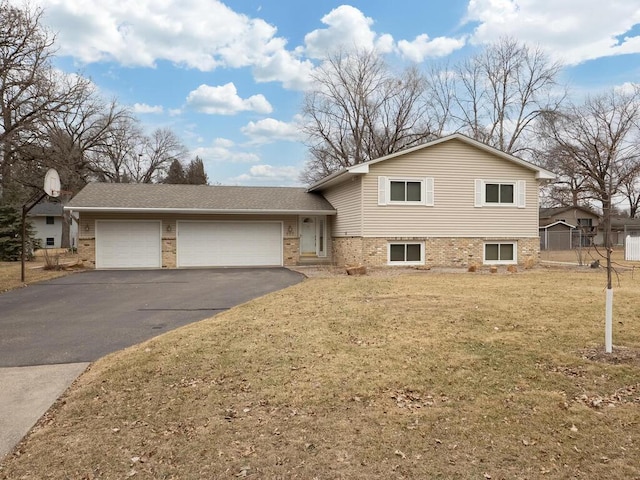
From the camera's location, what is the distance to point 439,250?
17.2m

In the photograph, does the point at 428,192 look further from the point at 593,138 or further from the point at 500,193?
the point at 593,138

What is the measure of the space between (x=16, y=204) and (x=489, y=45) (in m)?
37.1

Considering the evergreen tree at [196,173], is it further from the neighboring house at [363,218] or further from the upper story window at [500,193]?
the upper story window at [500,193]

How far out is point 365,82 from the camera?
36688 millimetres

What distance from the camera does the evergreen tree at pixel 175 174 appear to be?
50.0 metres

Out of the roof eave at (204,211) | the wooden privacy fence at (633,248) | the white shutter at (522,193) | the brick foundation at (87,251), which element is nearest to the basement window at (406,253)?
the roof eave at (204,211)

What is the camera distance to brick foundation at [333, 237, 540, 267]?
16422 millimetres

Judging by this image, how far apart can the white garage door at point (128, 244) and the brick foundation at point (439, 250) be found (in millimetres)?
8146

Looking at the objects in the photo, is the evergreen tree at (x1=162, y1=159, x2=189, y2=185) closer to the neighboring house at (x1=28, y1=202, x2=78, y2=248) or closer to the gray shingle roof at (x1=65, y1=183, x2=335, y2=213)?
the neighboring house at (x1=28, y1=202, x2=78, y2=248)

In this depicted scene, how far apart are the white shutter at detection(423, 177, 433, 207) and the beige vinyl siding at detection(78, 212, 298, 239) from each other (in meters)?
5.99

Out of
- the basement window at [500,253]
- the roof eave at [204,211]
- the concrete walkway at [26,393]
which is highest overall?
the roof eave at [204,211]

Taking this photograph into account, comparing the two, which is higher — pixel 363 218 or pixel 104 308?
pixel 363 218

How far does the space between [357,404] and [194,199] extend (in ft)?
54.7

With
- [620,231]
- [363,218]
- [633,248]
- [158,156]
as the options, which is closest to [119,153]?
[158,156]
